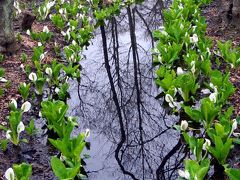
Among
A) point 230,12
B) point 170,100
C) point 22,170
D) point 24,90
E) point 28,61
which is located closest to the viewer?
point 22,170

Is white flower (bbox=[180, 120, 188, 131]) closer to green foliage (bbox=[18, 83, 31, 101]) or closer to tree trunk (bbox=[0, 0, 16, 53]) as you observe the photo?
green foliage (bbox=[18, 83, 31, 101])

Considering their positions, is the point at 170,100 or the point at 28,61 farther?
the point at 28,61

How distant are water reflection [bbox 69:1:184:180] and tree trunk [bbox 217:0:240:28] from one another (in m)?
1.39

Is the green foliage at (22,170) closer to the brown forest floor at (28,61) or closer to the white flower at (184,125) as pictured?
the brown forest floor at (28,61)

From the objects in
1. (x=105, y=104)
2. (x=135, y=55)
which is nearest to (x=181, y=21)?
(x=135, y=55)

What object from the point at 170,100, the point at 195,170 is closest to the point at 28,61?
the point at 170,100

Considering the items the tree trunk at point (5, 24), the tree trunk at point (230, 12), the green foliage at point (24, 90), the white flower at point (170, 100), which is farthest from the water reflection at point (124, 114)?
the tree trunk at point (230, 12)

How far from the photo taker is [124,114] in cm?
468

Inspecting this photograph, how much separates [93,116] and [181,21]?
2526 millimetres

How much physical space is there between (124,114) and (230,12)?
327 cm

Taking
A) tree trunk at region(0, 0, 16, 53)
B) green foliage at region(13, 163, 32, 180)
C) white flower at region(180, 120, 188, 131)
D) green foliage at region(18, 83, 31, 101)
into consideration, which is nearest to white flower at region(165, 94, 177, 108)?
white flower at region(180, 120, 188, 131)

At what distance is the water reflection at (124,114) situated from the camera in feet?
11.8

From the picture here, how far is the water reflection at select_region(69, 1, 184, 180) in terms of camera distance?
11.8ft

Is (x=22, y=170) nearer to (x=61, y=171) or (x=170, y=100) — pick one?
(x=61, y=171)
